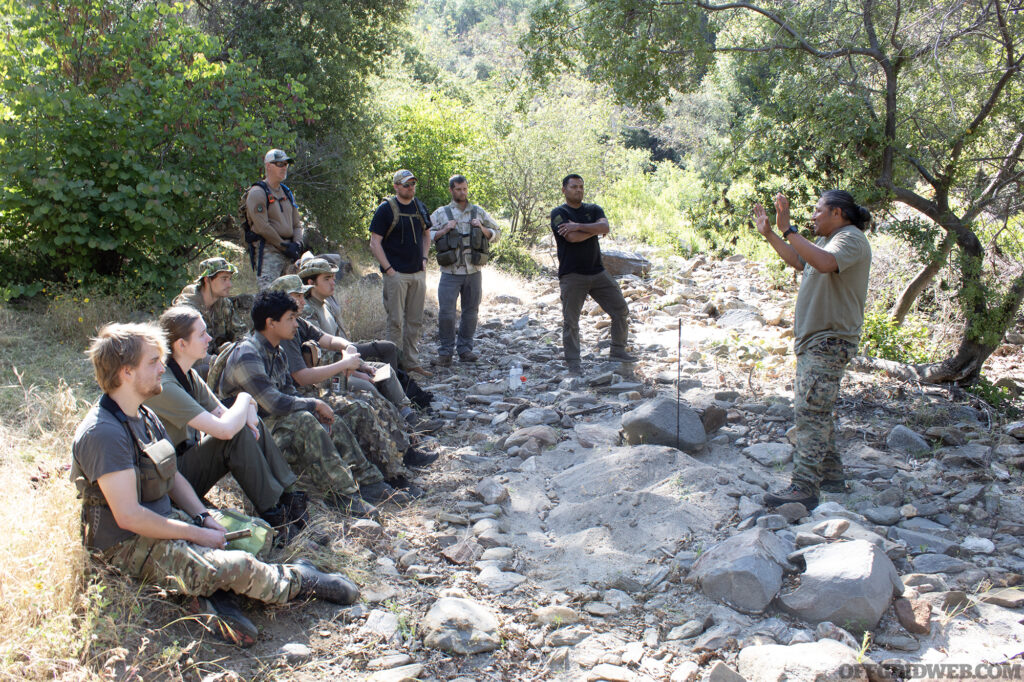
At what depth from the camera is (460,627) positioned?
3.47 m

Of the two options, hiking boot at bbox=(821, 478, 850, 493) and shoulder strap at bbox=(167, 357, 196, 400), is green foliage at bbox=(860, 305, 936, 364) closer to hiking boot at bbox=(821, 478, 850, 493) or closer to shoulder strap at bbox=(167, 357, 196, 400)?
hiking boot at bbox=(821, 478, 850, 493)

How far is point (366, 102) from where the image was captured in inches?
558

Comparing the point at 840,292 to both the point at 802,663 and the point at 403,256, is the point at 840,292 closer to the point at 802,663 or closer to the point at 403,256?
the point at 802,663

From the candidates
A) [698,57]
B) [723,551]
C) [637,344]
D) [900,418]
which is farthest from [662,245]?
[723,551]

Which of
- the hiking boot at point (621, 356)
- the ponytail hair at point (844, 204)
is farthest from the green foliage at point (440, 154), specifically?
the ponytail hair at point (844, 204)

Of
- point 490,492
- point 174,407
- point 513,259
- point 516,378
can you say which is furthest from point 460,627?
point 513,259

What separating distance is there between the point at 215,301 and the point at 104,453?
2.95 m

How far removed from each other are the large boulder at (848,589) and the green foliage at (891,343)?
17.4ft

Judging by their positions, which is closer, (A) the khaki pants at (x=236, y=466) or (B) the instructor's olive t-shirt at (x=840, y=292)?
(A) the khaki pants at (x=236, y=466)

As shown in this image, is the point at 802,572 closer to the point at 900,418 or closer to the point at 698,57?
the point at 900,418

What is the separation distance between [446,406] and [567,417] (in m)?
1.18

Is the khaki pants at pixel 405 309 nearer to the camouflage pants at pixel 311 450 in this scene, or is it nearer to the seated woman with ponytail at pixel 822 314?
the camouflage pants at pixel 311 450

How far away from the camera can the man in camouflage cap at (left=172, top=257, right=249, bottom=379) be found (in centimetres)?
559

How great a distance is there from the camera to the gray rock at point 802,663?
3023 mm
